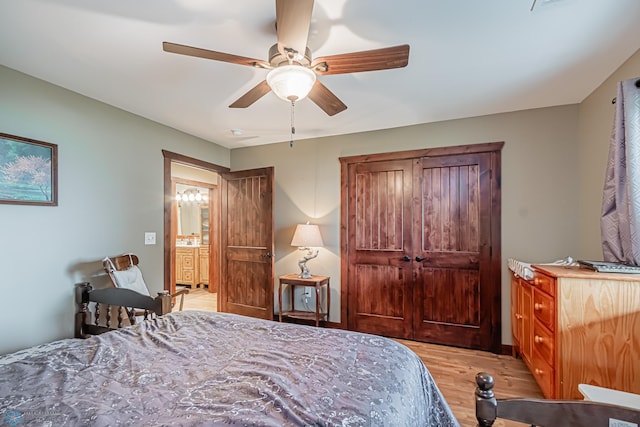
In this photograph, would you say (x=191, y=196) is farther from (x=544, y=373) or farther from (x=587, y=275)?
(x=587, y=275)

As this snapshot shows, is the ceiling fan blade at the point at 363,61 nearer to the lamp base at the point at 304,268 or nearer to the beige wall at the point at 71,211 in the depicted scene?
the beige wall at the point at 71,211

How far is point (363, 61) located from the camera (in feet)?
5.39

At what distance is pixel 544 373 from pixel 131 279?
347 cm

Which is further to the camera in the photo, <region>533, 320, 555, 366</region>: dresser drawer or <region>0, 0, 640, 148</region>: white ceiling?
<region>533, 320, 555, 366</region>: dresser drawer

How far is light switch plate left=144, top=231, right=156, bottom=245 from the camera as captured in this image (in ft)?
10.7

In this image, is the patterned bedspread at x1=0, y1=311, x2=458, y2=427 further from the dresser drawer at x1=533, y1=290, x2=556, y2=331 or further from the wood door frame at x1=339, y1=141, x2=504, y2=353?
the wood door frame at x1=339, y1=141, x2=504, y2=353

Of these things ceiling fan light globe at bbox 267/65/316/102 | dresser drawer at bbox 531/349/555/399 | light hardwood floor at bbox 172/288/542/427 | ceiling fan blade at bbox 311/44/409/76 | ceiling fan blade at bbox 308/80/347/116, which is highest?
ceiling fan blade at bbox 311/44/409/76

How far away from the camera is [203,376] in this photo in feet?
4.04

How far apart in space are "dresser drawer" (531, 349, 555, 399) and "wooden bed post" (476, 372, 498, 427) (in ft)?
5.75

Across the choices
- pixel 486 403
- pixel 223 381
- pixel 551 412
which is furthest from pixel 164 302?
pixel 551 412

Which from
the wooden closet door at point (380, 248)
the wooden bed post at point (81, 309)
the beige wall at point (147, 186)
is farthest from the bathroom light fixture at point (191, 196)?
the wooden bed post at point (81, 309)

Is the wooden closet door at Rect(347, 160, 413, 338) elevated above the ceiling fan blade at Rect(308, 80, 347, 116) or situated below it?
below

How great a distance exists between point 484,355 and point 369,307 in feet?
4.15

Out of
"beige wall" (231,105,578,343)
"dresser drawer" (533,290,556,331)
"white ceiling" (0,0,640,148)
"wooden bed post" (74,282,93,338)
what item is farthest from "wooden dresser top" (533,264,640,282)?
"wooden bed post" (74,282,93,338)
